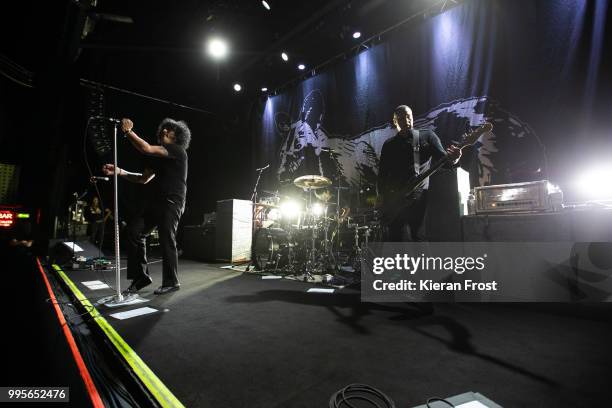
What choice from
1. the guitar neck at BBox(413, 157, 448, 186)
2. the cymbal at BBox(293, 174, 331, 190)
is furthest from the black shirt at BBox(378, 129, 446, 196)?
the cymbal at BBox(293, 174, 331, 190)

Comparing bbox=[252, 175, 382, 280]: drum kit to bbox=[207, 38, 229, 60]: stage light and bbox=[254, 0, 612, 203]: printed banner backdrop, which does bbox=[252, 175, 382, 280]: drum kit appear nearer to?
bbox=[254, 0, 612, 203]: printed banner backdrop

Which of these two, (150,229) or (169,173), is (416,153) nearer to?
(169,173)

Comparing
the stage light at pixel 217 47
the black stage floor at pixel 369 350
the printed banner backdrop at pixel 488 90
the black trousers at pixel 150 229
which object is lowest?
the black stage floor at pixel 369 350

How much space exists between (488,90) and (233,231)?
508 cm

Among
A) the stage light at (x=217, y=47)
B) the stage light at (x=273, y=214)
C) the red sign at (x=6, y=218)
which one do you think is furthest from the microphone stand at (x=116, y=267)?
the red sign at (x=6, y=218)

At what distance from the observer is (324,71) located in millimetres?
6230

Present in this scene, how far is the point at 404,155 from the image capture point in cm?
273

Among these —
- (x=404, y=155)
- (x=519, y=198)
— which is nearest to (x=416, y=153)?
(x=404, y=155)

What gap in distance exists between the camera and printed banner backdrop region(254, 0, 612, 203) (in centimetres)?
322

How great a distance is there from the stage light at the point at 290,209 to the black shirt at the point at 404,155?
222 cm

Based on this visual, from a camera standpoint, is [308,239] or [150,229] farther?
[308,239]

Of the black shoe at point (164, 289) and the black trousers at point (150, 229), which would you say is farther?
the black shoe at point (164, 289)

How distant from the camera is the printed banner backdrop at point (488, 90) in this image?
322cm

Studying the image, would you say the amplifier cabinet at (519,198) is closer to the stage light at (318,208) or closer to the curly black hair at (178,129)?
the stage light at (318,208)
